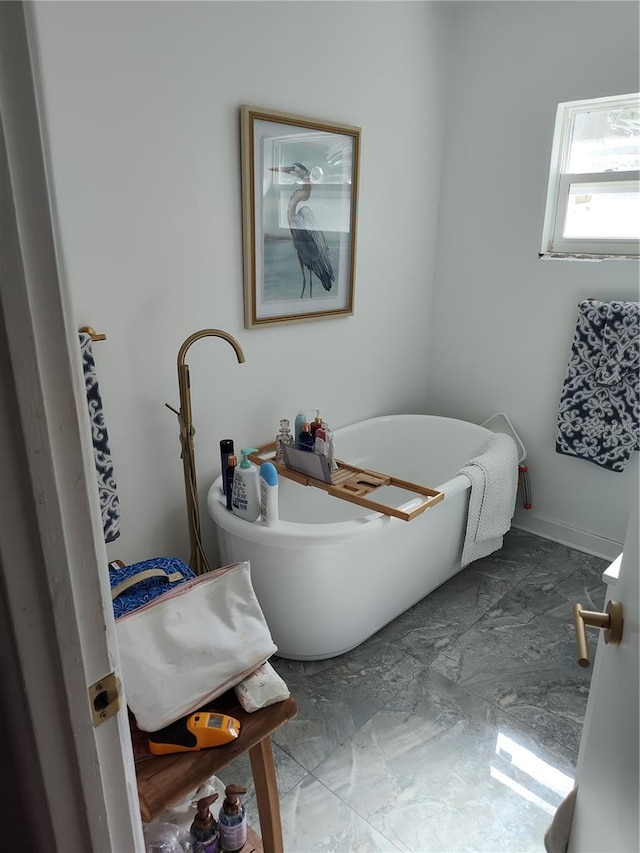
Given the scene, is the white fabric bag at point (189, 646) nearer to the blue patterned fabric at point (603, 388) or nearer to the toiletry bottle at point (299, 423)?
the toiletry bottle at point (299, 423)

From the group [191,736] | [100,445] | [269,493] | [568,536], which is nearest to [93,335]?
[100,445]

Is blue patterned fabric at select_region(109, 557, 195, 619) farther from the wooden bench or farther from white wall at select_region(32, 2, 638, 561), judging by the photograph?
white wall at select_region(32, 2, 638, 561)

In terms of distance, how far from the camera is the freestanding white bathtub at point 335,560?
203 centimetres

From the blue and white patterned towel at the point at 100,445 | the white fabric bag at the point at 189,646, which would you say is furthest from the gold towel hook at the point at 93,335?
the white fabric bag at the point at 189,646

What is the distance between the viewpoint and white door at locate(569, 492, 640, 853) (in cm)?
79

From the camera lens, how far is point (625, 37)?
8.02 ft

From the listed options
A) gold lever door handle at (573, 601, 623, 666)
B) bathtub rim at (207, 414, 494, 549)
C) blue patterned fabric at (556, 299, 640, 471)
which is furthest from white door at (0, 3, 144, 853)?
blue patterned fabric at (556, 299, 640, 471)

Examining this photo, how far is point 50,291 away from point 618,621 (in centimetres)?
91

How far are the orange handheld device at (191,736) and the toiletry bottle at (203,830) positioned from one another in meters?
0.23

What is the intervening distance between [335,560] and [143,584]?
85 cm

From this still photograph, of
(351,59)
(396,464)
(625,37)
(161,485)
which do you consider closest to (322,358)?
(396,464)

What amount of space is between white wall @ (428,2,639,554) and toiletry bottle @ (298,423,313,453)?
1290 millimetres

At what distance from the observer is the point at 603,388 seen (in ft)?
8.89

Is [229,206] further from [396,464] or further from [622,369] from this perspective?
[622,369]
